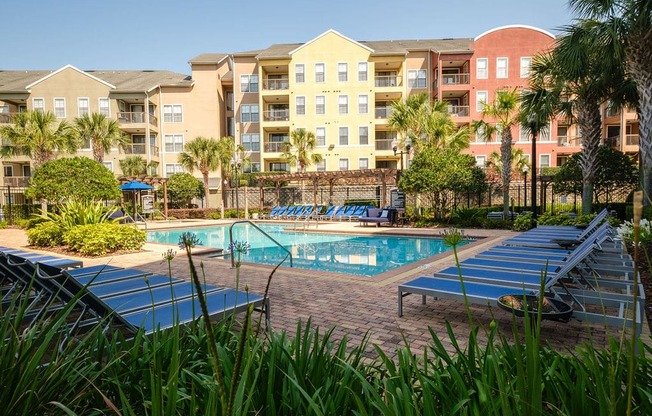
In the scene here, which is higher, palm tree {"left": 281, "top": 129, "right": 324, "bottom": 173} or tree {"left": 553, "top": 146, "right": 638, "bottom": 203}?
palm tree {"left": 281, "top": 129, "right": 324, "bottom": 173}

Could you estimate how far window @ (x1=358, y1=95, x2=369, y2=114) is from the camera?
33.8 metres

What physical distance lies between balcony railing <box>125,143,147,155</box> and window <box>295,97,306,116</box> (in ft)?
46.8

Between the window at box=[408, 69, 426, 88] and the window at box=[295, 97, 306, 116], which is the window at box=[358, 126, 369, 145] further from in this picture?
the window at box=[408, 69, 426, 88]

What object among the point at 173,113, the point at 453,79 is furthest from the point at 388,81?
the point at 173,113

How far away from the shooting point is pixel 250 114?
36.6 m

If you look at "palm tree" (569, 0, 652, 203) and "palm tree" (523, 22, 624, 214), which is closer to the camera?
"palm tree" (569, 0, 652, 203)

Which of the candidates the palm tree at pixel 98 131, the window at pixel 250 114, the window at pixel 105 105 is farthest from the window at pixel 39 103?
the window at pixel 250 114

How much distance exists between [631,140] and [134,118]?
139 feet

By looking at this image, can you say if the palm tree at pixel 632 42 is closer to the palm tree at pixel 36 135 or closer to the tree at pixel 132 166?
the palm tree at pixel 36 135

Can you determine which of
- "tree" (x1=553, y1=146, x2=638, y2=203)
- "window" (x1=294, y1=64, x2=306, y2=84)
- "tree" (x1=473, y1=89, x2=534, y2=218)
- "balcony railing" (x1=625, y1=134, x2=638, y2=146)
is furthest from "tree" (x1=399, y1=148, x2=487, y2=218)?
"balcony railing" (x1=625, y1=134, x2=638, y2=146)

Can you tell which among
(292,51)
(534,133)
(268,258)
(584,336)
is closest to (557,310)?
(584,336)

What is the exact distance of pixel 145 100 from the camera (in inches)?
1399

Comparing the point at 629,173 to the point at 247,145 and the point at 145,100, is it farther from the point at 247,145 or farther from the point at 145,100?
the point at 145,100

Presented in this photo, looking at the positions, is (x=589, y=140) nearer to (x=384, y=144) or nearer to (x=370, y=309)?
(x=370, y=309)
